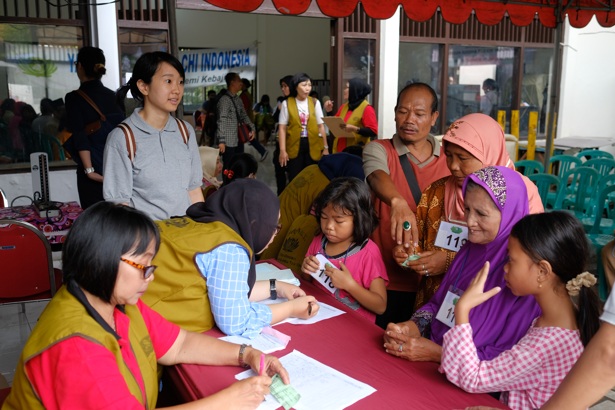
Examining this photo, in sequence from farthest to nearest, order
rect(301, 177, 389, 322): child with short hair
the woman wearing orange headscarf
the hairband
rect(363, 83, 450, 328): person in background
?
rect(363, 83, 450, 328): person in background → rect(301, 177, 389, 322): child with short hair → the woman wearing orange headscarf → the hairband

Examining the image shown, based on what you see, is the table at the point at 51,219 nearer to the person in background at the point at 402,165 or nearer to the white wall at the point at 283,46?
the person in background at the point at 402,165

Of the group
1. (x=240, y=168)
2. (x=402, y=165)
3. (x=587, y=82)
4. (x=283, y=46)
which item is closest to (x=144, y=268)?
(x=402, y=165)

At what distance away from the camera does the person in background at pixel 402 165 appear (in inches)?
92.4

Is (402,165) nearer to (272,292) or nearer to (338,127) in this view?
(272,292)

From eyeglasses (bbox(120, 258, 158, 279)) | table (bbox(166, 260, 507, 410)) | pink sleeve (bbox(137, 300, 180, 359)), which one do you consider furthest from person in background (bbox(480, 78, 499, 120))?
eyeglasses (bbox(120, 258, 158, 279))

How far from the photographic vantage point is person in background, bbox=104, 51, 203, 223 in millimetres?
2365

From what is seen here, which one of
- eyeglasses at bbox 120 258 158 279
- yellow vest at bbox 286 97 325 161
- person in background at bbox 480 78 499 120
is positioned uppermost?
person in background at bbox 480 78 499 120

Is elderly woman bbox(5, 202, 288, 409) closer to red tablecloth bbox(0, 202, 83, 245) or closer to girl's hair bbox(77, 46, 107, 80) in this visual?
red tablecloth bbox(0, 202, 83, 245)

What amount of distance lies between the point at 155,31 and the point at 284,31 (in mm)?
7452

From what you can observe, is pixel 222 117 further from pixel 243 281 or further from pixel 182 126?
pixel 243 281

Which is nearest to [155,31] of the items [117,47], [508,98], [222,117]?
[117,47]

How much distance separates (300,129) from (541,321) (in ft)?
15.9

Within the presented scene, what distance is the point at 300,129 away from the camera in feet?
20.1

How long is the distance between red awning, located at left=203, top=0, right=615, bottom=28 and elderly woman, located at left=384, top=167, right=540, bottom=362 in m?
1.87
